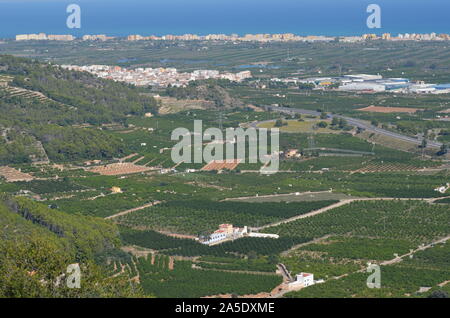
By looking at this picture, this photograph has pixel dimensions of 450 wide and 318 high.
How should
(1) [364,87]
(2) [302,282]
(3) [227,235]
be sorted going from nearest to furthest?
1. (2) [302,282]
2. (3) [227,235]
3. (1) [364,87]

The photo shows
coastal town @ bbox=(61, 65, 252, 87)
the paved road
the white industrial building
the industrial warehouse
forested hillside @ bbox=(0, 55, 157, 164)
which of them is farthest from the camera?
coastal town @ bbox=(61, 65, 252, 87)

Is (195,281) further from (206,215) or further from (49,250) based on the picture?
(206,215)

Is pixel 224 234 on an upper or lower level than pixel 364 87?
lower

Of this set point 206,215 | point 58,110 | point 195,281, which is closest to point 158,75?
point 58,110

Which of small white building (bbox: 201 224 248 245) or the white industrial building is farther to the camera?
the white industrial building

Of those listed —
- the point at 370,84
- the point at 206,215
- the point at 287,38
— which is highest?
the point at 287,38

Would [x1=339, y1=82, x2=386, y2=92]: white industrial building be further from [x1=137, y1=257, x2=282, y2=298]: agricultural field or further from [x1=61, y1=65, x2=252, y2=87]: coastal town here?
[x1=137, y1=257, x2=282, y2=298]: agricultural field

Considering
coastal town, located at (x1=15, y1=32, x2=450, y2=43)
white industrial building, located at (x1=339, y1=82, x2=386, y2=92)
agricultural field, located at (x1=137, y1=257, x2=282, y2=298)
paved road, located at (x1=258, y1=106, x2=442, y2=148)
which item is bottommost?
agricultural field, located at (x1=137, y1=257, x2=282, y2=298)

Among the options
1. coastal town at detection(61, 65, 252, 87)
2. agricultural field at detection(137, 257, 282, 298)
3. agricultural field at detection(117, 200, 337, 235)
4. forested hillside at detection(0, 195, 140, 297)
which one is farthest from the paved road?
agricultural field at detection(137, 257, 282, 298)
